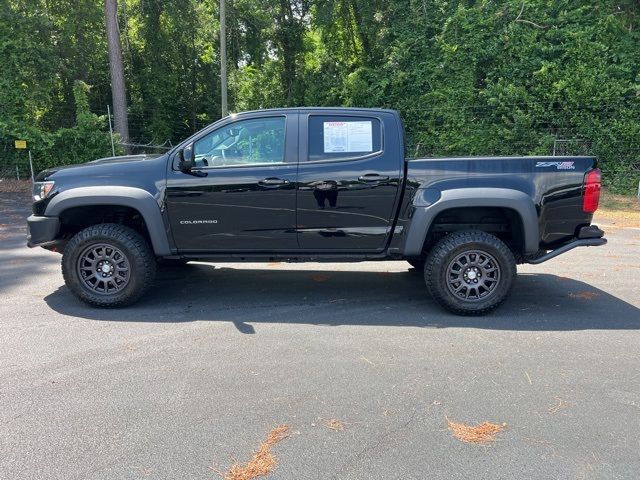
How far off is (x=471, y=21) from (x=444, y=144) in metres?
3.86

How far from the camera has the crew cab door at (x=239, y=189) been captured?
484 centimetres

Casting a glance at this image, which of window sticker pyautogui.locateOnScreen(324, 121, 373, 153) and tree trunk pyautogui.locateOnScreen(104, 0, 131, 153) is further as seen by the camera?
tree trunk pyautogui.locateOnScreen(104, 0, 131, 153)

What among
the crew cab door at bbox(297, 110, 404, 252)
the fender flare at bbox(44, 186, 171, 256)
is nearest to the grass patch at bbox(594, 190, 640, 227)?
the crew cab door at bbox(297, 110, 404, 252)

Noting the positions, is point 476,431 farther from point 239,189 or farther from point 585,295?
point 585,295

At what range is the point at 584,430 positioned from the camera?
295 centimetres

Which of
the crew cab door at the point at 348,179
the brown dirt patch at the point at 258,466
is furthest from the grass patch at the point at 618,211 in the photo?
the brown dirt patch at the point at 258,466

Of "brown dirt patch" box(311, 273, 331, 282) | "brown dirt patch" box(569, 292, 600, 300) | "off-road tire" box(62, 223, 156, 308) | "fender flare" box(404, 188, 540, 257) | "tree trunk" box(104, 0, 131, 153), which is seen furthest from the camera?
"tree trunk" box(104, 0, 131, 153)

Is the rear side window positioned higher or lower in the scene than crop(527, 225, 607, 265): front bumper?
higher

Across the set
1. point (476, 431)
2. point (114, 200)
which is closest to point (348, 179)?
point (114, 200)

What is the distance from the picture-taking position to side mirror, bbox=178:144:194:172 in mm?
4777

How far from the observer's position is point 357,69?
711 inches

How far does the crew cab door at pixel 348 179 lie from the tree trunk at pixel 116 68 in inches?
564

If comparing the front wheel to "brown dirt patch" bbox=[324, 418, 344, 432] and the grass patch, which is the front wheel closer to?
"brown dirt patch" bbox=[324, 418, 344, 432]

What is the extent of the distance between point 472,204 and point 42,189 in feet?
13.5
